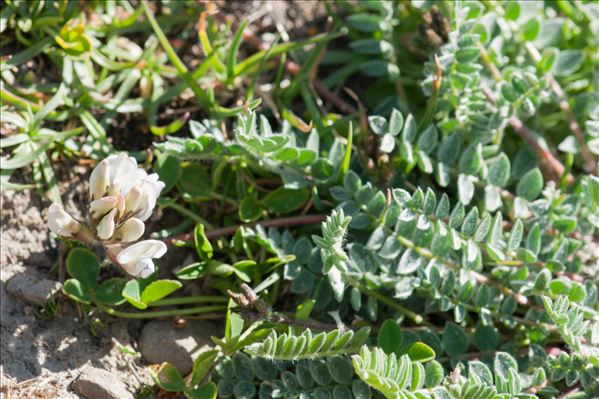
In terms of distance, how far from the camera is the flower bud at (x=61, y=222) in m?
2.33

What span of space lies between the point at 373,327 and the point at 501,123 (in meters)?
0.75

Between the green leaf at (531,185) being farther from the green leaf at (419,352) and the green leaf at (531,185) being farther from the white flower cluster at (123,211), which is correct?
the white flower cluster at (123,211)

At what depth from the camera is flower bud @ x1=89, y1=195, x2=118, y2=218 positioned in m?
2.26

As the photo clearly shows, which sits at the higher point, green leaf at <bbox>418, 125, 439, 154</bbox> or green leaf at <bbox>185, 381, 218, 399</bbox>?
green leaf at <bbox>418, 125, 439, 154</bbox>

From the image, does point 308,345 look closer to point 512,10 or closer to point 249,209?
point 249,209

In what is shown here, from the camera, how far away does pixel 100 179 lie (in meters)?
2.30

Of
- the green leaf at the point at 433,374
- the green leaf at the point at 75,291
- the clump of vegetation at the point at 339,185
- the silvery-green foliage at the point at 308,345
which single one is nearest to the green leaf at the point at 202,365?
the clump of vegetation at the point at 339,185

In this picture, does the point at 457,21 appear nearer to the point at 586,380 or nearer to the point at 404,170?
the point at 404,170

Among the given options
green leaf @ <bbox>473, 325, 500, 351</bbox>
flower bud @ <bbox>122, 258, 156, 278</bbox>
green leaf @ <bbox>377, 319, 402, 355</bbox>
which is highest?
flower bud @ <bbox>122, 258, 156, 278</bbox>

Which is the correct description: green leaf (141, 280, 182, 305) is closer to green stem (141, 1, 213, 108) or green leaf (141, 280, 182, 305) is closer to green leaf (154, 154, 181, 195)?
green leaf (154, 154, 181, 195)

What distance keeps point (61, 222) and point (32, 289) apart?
305mm

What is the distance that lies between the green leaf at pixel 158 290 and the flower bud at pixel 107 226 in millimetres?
222

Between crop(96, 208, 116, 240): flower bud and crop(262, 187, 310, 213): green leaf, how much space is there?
0.58 m

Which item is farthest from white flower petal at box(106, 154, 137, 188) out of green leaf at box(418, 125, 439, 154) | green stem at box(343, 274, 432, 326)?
green leaf at box(418, 125, 439, 154)
